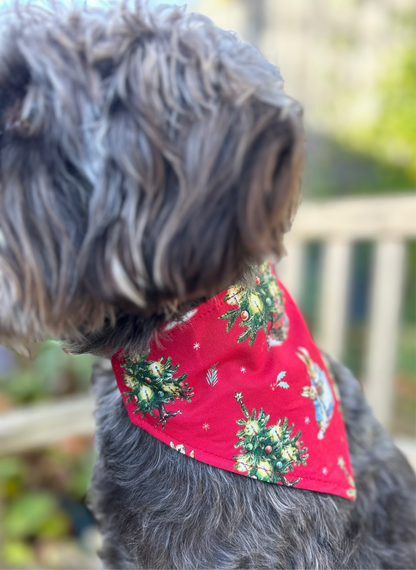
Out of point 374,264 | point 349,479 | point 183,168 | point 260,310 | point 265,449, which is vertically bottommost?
point 374,264

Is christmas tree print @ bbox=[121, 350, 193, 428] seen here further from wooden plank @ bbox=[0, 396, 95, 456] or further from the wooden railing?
the wooden railing

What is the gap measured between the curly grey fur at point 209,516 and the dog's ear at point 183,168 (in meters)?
0.41

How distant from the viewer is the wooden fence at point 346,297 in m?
1.88

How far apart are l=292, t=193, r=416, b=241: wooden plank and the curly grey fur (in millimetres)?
1109

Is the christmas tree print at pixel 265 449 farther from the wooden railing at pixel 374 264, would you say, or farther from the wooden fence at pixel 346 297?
the wooden railing at pixel 374 264

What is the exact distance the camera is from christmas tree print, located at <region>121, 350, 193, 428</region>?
0.89 m

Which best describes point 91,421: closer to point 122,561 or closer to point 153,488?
point 122,561

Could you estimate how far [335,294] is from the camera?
2273mm

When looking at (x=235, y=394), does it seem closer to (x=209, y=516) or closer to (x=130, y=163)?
(x=209, y=516)

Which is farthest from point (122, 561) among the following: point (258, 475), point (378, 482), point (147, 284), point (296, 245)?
point (296, 245)

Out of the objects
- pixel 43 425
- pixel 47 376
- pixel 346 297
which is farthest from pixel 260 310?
pixel 47 376

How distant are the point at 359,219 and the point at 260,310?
4.21 ft

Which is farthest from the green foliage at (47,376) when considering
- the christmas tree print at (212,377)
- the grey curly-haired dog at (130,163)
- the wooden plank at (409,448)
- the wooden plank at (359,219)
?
the grey curly-haired dog at (130,163)

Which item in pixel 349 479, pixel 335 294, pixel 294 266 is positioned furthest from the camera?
pixel 294 266
